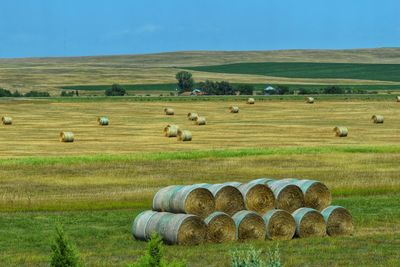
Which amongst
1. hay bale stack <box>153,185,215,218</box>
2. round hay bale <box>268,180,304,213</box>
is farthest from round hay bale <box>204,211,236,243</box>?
round hay bale <box>268,180,304,213</box>

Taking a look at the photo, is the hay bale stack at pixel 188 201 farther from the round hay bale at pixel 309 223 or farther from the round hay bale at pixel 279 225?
the round hay bale at pixel 309 223

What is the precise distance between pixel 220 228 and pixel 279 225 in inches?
62.7

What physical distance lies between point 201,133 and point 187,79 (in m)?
95.1

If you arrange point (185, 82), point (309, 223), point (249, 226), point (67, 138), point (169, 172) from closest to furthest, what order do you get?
point (249, 226)
point (309, 223)
point (169, 172)
point (67, 138)
point (185, 82)

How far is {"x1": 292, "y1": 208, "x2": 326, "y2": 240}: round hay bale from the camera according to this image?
24109 millimetres

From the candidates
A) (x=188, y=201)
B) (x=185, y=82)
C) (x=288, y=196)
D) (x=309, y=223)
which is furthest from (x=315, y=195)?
(x=185, y=82)

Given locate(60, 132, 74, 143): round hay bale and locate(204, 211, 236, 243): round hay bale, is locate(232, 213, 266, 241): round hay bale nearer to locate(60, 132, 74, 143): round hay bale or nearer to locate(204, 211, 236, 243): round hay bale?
locate(204, 211, 236, 243): round hay bale

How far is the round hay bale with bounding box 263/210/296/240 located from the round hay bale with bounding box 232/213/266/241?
23cm

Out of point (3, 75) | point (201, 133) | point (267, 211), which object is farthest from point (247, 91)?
point (267, 211)

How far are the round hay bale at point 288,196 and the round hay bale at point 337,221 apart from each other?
853mm

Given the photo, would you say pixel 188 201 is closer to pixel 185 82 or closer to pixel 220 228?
pixel 220 228

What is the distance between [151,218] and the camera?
23594 millimetres

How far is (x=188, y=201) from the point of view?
23.6 meters

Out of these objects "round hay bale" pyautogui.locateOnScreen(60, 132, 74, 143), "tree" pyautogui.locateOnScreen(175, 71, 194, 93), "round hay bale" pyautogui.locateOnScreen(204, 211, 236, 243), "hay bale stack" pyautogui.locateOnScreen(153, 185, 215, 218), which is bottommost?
"round hay bale" pyautogui.locateOnScreen(204, 211, 236, 243)
